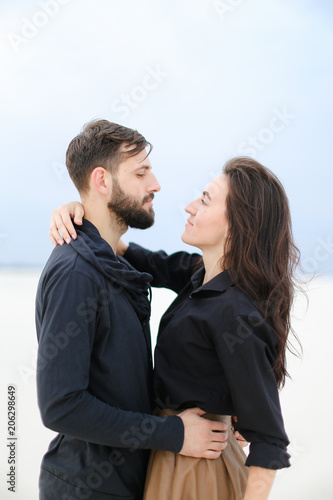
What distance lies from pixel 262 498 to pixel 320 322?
12.1 ft

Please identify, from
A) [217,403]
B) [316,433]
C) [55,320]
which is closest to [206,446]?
[217,403]

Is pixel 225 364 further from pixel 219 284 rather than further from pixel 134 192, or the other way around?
pixel 134 192

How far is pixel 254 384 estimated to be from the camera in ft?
4.11

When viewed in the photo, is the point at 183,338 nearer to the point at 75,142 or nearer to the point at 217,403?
the point at 217,403

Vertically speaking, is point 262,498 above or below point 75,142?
below

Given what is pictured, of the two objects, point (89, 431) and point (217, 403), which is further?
point (217, 403)

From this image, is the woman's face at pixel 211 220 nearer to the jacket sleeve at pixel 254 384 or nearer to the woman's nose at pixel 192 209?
the woman's nose at pixel 192 209

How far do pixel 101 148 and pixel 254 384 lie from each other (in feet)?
2.87

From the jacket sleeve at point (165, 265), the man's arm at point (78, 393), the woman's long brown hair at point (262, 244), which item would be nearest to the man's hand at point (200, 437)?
the man's arm at point (78, 393)

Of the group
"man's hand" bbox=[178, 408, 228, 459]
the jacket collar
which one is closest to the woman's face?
the jacket collar

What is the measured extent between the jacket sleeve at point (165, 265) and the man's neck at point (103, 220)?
1.00ft

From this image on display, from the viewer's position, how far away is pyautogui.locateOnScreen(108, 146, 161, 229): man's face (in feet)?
5.20

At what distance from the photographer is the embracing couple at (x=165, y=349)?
1252 mm

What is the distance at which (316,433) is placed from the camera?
3305 millimetres
